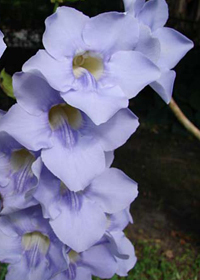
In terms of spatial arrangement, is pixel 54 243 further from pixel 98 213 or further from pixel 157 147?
pixel 157 147

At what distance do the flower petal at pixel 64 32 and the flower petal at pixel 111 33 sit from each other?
0.04 feet

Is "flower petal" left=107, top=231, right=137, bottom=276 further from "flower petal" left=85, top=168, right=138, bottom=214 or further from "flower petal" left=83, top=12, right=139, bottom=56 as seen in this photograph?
"flower petal" left=83, top=12, right=139, bottom=56

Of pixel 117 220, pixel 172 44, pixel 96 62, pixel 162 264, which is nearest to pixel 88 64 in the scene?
pixel 96 62

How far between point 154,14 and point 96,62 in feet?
0.47

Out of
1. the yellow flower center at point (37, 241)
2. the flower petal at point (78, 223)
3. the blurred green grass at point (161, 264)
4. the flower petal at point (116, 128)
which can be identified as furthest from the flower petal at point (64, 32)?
the blurred green grass at point (161, 264)

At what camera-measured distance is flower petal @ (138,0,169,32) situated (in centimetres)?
64

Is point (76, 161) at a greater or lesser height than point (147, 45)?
lesser

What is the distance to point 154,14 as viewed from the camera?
0.65 m

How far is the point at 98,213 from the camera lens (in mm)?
621

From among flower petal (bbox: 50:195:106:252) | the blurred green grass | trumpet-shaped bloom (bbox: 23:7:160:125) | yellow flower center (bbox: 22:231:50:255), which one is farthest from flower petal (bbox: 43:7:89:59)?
the blurred green grass

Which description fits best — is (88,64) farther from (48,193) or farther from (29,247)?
(29,247)

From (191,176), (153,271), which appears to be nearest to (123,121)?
(153,271)

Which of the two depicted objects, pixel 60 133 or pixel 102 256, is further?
pixel 102 256

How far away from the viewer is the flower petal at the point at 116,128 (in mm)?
560
